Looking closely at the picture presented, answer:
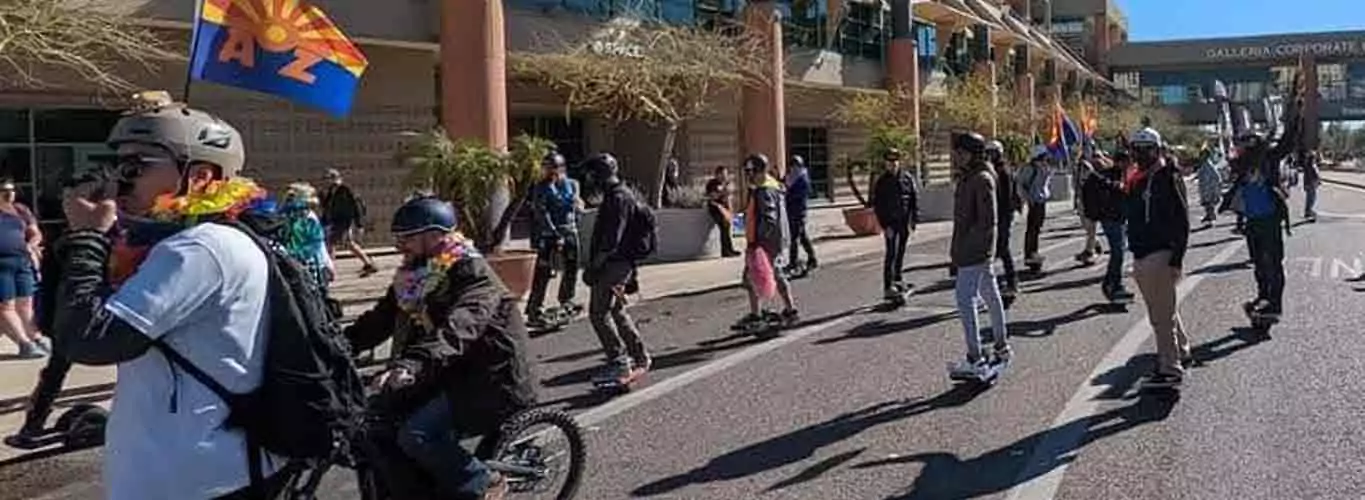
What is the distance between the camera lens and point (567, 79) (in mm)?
22625

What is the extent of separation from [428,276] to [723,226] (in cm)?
1608

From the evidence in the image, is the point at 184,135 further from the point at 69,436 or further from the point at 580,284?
the point at 580,284

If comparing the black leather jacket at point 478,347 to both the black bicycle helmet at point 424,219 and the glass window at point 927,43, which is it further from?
the glass window at point 927,43

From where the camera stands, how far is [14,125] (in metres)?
19.7

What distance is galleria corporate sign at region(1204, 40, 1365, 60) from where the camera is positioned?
267 feet

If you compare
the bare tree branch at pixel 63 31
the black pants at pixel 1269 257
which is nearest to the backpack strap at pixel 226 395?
the bare tree branch at pixel 63 31

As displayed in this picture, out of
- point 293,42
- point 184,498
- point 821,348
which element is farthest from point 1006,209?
point 184,498

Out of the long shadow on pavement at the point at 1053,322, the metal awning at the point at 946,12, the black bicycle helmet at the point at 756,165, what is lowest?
the long shadow on pavement at the point at 1053,322

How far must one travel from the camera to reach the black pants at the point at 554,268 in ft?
42.5

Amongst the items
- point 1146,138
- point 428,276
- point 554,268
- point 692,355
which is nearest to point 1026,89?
point 554,268

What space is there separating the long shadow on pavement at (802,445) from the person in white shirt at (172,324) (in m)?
3.46

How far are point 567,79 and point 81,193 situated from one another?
58.9 feet

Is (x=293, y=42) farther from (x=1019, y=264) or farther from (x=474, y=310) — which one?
(x=1019, y=264)

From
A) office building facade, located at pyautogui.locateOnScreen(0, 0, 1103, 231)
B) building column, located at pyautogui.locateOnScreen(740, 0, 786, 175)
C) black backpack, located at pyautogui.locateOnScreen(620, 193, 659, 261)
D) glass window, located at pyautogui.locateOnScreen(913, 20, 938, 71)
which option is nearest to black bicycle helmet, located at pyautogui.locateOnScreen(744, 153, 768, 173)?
black backpack, located at pyautogui.locateOnScreen(620, 193, 659, 261)
